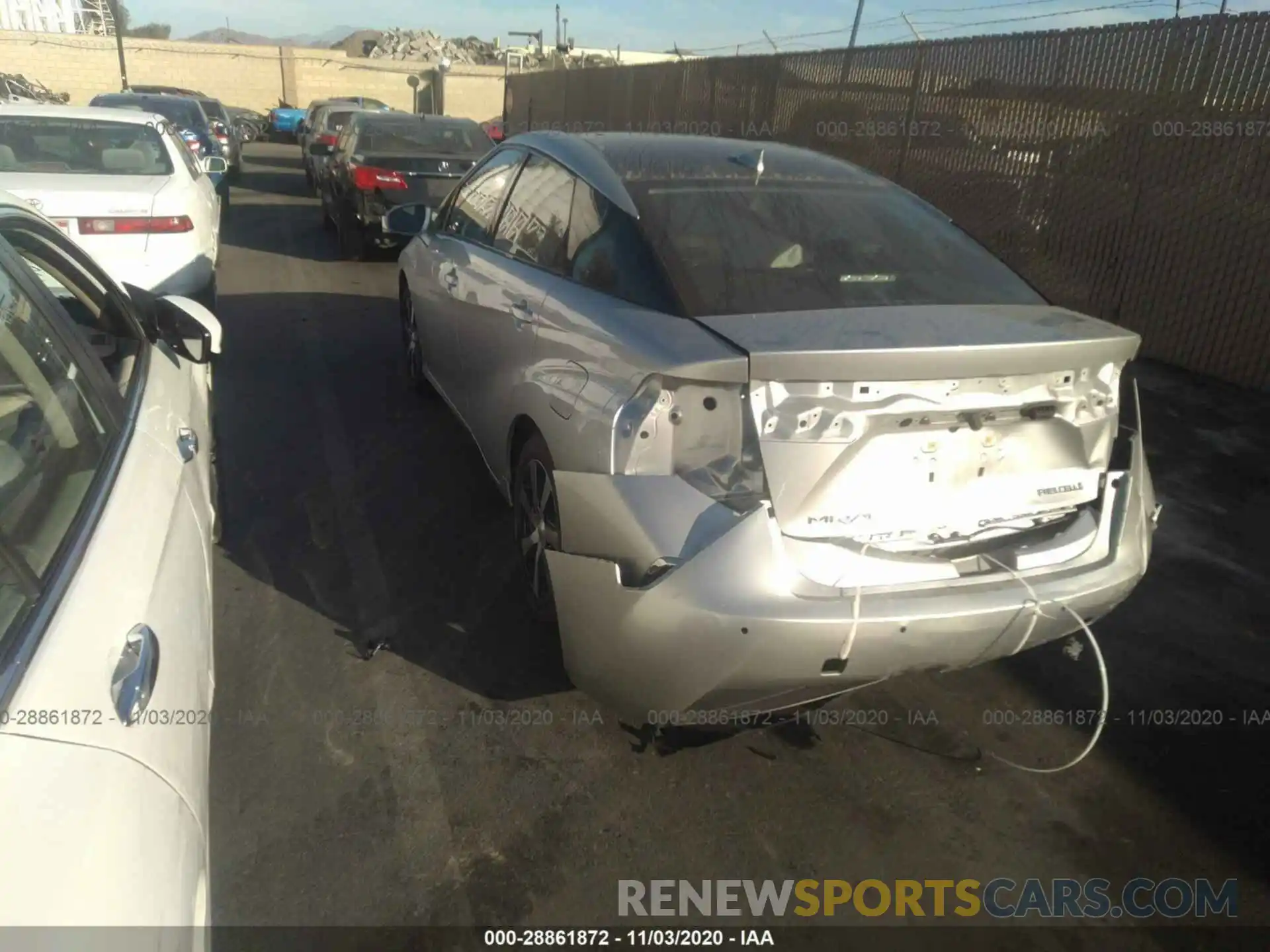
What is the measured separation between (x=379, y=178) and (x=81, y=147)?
3.83 meters

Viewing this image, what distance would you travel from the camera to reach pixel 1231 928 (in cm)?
256

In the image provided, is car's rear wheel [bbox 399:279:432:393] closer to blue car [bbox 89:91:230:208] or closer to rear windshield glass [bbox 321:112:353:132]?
blue car [bbox 89:91:230:208]

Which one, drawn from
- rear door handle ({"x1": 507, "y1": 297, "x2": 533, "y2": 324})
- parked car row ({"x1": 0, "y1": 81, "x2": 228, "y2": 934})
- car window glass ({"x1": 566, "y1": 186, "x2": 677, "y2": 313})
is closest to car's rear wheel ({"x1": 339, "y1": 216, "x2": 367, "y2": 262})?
parked car row ({"x1": 0, "y1": 81, "x2": 228, "y2": 934})

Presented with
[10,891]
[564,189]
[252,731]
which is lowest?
[252,731]

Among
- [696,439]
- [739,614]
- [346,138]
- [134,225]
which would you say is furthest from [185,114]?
[739,614]

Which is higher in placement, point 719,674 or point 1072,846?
point 719,674

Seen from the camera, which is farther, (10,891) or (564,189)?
(564,189)

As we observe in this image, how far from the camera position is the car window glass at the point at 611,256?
3.05 m

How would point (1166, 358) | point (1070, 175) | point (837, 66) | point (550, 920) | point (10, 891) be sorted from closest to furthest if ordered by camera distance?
1. point (10, 891)
2. point (550, 920)
3. point (1166, 358)
4. point (1070, 175)
5. point (837, 66)

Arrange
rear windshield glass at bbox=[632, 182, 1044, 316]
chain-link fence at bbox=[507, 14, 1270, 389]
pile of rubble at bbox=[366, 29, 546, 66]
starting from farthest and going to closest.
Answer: pile of rubble at bbox=[366, 29, 546, 66]
chain-link fence at bbox=[507, 14, 1270, 389]
rear windshield glass at bbox=[632, 182, 1044, 316]

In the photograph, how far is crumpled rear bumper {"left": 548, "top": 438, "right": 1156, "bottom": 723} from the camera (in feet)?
8.03

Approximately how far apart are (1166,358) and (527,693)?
260 inches

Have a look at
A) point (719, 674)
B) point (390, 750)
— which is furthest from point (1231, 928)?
point (390, 750)

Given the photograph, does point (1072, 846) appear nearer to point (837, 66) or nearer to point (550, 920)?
point (550, 920)
